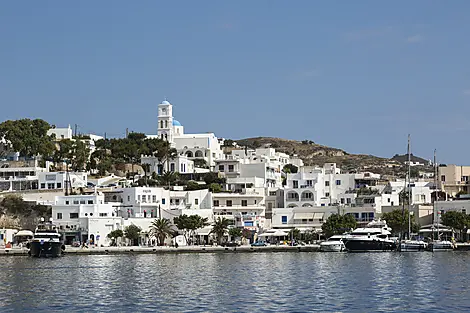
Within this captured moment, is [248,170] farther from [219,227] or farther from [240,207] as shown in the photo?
[219,227]

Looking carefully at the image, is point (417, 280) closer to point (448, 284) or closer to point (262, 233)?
point (448, 284)

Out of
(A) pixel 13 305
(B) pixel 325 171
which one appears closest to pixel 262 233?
(B) pixel 325 171

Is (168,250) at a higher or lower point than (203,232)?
lower

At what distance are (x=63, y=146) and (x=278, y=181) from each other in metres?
33.1

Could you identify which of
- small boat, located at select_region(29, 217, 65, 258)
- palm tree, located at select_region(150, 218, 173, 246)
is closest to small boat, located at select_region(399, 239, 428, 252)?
palm tree, located at select_region(150, 218, 173, 246)

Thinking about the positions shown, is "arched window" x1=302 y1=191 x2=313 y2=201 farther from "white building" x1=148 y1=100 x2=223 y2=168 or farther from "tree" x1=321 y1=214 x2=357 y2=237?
"white building" x1=148 y1=100 x2=223 y2=168

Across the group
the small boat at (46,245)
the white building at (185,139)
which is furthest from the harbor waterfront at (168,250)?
the white building at (185,139)

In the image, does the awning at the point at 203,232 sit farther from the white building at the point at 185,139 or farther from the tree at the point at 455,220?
the white building at the point at 185,139

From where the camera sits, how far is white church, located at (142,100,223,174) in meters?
143

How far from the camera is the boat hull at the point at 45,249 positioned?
8769 cm

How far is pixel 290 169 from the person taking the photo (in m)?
153

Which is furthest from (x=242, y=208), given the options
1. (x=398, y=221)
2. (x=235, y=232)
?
(x=398, y=221)

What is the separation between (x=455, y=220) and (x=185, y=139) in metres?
59.4

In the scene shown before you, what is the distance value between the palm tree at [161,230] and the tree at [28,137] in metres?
33.9
